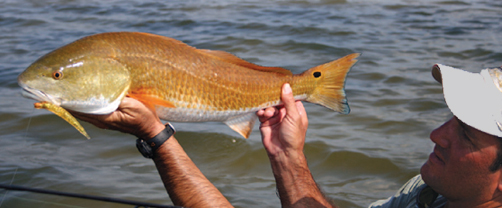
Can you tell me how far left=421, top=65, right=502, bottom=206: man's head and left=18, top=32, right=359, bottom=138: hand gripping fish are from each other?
486 millimetres

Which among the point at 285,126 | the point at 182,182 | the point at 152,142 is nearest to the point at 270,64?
the point at 285,126

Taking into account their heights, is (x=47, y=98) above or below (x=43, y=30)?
above

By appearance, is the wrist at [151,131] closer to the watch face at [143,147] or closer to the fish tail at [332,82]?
the watch face at [143,147]

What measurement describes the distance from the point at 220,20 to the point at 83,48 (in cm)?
740

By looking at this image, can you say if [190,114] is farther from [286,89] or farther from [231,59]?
[286,89]

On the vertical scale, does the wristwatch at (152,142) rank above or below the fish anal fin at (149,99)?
below

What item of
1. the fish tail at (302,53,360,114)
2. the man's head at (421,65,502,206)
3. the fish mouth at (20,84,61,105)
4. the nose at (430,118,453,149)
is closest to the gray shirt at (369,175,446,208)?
the man's head at (421,65,502,206)

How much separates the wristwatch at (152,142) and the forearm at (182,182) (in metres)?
0.05

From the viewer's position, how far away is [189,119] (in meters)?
2.27

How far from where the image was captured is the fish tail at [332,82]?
250 cm

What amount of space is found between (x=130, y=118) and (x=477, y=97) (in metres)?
1.44

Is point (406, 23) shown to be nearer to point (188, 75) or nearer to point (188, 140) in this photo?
point (188, 140)

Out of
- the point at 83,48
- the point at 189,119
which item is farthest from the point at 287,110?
the point at 83,48

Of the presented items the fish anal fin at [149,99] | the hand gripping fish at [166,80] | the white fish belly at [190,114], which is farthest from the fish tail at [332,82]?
the fish anal fin at [149,99]
